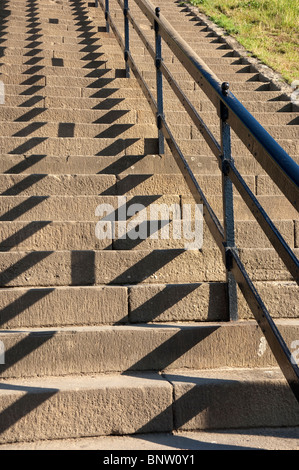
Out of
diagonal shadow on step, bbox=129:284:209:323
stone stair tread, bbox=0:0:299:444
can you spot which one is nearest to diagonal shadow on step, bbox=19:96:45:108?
stone stair tread, bbox=0:0:299:444

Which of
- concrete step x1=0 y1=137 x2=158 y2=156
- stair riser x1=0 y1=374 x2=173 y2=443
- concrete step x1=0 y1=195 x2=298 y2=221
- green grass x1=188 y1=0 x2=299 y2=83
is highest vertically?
green grass x1=188 y1=0 x2=299 y2=83

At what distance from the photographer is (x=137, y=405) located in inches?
85.6

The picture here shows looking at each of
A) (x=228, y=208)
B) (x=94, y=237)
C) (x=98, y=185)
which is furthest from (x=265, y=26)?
(x=228, y=208)

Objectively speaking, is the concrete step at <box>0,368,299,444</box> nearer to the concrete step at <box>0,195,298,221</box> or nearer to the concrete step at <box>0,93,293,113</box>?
the concrete step at <box>0,195,298,221</box>

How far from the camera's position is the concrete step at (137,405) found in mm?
2123

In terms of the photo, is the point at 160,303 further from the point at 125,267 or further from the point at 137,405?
the point at 137,405

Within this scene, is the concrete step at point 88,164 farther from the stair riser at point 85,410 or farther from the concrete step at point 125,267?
the stair riser at point 85,410

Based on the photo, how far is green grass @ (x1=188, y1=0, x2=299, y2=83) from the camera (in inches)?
309

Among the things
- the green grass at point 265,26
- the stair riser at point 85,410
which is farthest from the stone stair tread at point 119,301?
the green grass at point 265,26

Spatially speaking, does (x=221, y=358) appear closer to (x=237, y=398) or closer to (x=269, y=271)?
(x=237, y=398)

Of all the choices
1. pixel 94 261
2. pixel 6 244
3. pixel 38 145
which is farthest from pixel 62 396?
pixel 38 145

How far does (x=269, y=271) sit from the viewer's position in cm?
290

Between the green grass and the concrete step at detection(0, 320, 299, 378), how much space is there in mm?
4834

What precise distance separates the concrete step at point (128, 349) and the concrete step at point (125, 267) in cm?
38
